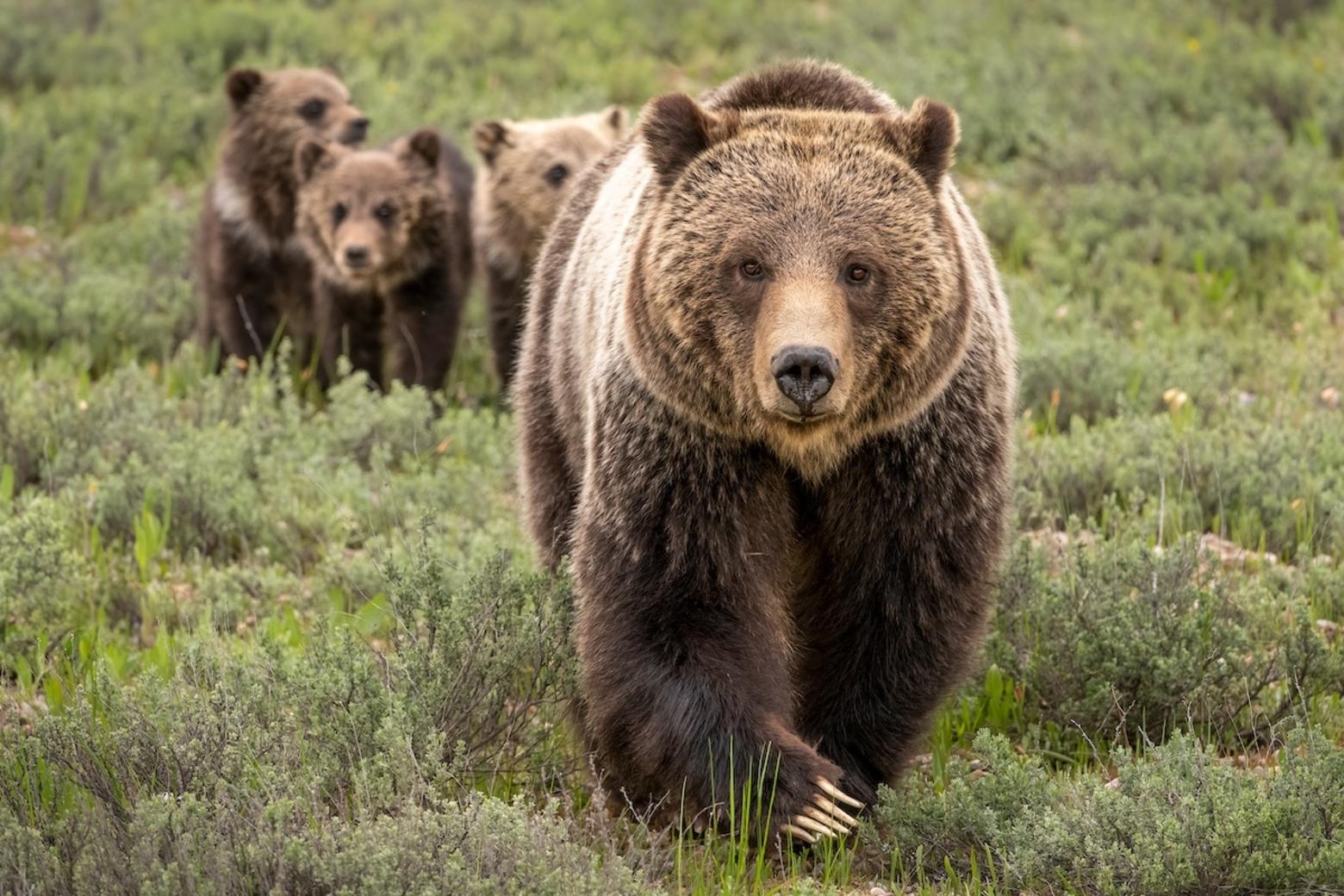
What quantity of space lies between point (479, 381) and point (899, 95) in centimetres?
355

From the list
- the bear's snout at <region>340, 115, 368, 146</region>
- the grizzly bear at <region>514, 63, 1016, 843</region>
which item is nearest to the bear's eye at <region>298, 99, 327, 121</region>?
the bear's snout at <region>340, 115, 368, 146</region>

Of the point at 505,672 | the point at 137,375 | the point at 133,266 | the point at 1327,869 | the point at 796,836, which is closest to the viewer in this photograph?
the point at 1327,869

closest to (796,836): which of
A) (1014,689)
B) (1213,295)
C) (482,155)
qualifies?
(1014,689)

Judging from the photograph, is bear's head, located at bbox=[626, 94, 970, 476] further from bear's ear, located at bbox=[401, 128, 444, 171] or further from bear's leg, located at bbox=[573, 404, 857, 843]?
bear's ear, located at bbox=[401, 128, 444, 171]

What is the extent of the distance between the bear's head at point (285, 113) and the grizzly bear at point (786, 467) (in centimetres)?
593

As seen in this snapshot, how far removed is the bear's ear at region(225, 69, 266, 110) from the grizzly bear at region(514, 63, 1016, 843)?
239 inches

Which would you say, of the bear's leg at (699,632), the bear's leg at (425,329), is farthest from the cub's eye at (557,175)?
the bear's leg at (699,632)

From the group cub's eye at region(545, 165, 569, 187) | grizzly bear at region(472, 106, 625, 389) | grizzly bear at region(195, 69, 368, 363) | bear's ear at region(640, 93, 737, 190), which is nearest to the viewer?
bear's ear at region(640, 93, 737, 190)

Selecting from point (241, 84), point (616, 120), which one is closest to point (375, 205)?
point (241, 84)

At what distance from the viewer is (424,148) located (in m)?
9.47

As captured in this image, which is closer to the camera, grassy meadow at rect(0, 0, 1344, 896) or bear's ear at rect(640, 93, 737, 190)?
grassy meadow at rect(0, 0, 1344, 896)

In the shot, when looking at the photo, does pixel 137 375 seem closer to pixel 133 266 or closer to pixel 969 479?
pixel 133 266

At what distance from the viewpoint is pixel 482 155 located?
1007 centimetres

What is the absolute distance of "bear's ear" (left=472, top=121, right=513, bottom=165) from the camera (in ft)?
32.5
